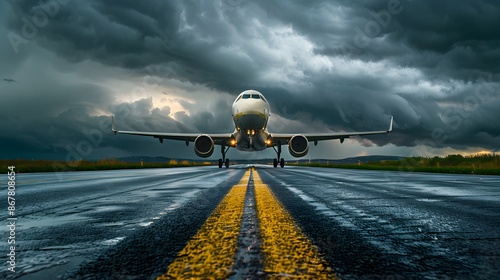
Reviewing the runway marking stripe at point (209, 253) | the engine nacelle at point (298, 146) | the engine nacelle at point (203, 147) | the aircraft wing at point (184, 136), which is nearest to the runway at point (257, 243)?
the runway marking stripe at point (209, 253)

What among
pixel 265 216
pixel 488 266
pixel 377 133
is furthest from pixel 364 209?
pixel 377 133

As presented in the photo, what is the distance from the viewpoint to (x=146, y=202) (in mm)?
4754

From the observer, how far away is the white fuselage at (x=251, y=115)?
23.9 meters

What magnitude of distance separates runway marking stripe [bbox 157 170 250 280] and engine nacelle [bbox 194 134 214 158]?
73.1 ft

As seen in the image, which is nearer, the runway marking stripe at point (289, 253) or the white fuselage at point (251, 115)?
the runway marking stripe at point (289, 253)

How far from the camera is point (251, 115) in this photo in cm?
2380

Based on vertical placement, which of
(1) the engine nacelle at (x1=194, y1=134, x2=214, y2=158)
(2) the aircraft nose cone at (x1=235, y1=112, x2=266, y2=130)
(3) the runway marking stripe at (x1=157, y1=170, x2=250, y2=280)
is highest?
(2) the aircraft nose cone at (x1=235, y1=112, x2=266, y2=130)

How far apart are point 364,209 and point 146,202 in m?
2.67

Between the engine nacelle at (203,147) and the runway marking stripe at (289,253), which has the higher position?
the engine nacelle at (203,147)

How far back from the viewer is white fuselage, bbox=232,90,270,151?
23.9 m

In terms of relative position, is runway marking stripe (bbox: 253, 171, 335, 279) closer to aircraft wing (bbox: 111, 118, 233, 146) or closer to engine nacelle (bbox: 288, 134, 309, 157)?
engine nacelle (bbox: 288, 134, 309, 157)

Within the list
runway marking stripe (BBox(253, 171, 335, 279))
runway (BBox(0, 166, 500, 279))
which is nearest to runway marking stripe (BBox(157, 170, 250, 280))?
runway (BBox(0, 166, 500, 279))

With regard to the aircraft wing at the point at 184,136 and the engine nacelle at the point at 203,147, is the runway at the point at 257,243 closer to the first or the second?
the engine nacelle at the point at 203,147

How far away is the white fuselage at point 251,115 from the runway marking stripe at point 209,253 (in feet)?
68.5
